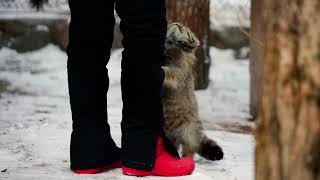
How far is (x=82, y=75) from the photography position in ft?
8.55

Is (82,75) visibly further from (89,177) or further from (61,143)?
(61,143)

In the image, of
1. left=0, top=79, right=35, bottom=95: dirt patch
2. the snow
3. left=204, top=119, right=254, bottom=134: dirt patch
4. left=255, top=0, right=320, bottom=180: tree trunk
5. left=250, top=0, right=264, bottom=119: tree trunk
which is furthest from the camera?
the snow

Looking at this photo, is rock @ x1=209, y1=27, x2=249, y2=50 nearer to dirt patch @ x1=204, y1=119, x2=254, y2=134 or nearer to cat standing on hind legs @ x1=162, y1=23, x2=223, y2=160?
dirt patch @ x1=204, y1=119, x2=254, y2=134

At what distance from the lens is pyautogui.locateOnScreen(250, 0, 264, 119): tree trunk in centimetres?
517

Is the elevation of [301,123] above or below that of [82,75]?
above

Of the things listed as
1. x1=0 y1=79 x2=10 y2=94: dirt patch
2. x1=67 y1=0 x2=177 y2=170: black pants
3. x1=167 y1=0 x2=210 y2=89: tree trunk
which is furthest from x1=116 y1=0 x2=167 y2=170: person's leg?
x1=0 y1=79 x2=10 y2=94: dirt patch

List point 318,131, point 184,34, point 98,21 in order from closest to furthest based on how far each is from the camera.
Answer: point 318,131
point 98,21
point 184,34

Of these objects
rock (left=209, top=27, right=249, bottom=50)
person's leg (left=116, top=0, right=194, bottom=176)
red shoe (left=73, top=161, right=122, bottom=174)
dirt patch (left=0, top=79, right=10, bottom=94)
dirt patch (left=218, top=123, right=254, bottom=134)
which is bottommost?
dirt patch (left=0, top=79, right=10, bottom=94)

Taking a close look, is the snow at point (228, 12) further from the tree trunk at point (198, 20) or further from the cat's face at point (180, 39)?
the cat's face at point (180, 39)

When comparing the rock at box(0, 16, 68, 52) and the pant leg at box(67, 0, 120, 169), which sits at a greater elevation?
the pant leg at box(67, 0, 120, 169)

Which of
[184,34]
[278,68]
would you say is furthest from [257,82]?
[278,68]

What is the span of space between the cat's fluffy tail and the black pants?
66 cm

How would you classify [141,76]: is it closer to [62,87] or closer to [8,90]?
[8,90]

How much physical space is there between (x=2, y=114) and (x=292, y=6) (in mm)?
3852
